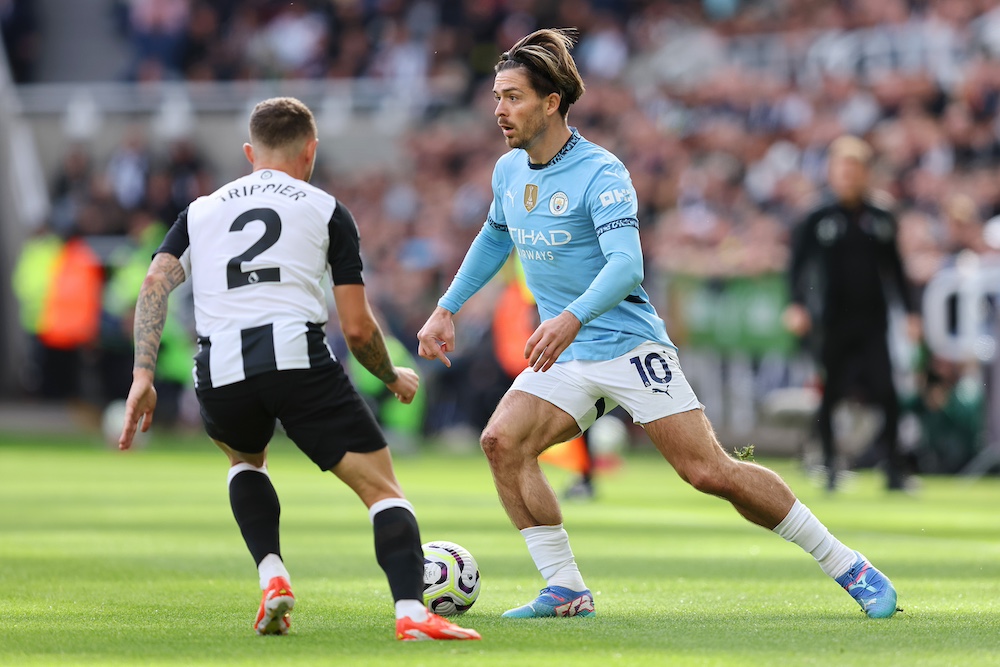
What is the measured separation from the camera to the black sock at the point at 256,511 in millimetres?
5914

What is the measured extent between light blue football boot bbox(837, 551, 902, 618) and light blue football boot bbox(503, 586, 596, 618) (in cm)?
102

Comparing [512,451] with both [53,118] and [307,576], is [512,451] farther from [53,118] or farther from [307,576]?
[53,118]

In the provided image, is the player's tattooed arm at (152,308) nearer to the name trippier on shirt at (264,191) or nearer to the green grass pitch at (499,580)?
the name trippier on shirt at (264,191)

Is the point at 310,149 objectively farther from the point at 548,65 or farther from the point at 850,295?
the point at 850,295

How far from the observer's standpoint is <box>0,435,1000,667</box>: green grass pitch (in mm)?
5512

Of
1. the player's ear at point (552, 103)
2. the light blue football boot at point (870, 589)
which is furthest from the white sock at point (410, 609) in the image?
the player's ear at point (552, 103)

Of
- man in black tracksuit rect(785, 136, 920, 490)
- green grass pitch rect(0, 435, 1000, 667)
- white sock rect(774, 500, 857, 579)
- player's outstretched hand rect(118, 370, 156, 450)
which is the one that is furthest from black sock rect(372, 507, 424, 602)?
man in black tracksuit rect(785, 136, 920, 490)

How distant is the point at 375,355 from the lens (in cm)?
582

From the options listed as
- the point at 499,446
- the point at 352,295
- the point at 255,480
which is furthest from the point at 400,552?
the point at 499,446

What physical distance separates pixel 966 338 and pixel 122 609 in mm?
11375

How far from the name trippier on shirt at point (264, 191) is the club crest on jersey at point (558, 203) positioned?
1166mm

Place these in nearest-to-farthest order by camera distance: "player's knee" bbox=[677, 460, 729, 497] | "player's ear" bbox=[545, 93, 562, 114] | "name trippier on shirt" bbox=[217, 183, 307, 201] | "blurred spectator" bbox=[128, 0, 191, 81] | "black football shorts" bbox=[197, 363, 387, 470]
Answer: "black football shorts" bbox=[197, 363, 387, 470], "name trippier on shirt" bbox=[217, 183, 307, 201], "player's knee" bbox=[677, 460, 729, 497], "player's ear" bbox=[545, 93, 562, 114], "blurred spectator" bbox=[128, 0, 191, 81]

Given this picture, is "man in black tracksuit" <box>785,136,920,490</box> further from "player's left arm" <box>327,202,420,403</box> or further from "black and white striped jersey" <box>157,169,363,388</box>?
"black and white striped jersey" <box>157,169,363,388</box>

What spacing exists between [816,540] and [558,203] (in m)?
1.68
